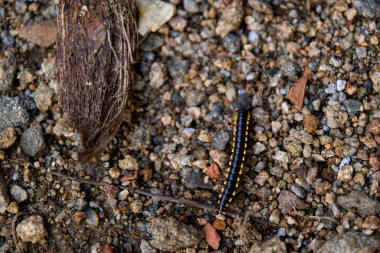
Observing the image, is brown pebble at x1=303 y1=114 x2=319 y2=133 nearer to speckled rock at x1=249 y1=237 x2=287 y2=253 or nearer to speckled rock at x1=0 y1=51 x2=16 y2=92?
speckled rock at x1=249 y1=237 x2=287 y2=253

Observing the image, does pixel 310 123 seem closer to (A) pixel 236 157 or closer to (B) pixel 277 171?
(B) pixel 277 171

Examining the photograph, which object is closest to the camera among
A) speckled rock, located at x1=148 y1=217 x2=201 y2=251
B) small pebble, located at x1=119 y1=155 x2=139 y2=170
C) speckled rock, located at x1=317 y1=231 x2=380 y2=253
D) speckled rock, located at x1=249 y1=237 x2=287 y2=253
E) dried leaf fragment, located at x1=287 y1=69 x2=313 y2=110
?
speckled rock, located at x1=317 y1=231 x2=380 y2=253

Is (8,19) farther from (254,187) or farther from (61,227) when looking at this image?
(254,187)

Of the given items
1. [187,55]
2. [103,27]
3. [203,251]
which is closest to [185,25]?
[187,55]

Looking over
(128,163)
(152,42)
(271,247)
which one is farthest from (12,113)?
(271,247)

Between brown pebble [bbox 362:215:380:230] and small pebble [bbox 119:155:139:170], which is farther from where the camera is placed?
small pebble [bbox 119:155:139:170]

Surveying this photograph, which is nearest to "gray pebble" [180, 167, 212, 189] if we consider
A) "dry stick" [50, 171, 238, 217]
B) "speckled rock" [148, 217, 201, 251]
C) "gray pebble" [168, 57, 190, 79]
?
"dry stick" [50, 171, 238, 217]
